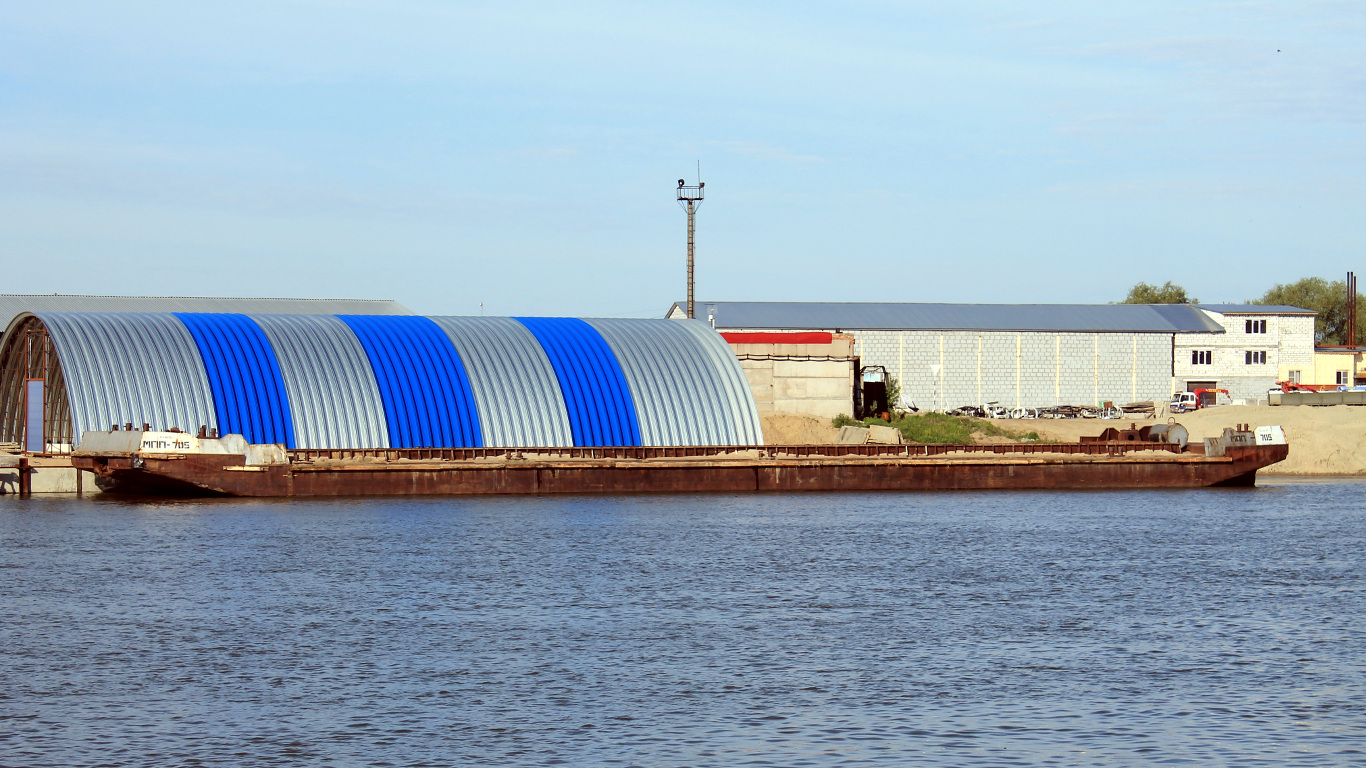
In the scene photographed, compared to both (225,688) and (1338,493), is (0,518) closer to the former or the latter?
(225,688)

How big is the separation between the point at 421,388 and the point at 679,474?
38.7 ft

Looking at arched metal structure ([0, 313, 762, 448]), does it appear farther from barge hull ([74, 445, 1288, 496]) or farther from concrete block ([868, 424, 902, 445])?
concrete block ([868, 424, 902, 445])

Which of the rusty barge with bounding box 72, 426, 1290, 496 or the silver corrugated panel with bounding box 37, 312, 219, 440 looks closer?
the rusty barge with bounding box 72, 426, 1290, 496

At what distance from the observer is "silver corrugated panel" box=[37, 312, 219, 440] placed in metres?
60.1

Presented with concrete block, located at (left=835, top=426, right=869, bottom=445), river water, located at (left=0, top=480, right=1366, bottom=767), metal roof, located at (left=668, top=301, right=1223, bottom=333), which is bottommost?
river water, located at (left=0, top=480, right=1366, bottom=767)

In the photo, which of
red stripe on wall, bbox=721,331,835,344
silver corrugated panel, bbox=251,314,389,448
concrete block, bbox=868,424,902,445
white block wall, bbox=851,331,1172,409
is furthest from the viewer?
white block wall, bbox=851,331,1172,409

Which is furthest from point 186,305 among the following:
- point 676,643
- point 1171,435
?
point 676,643

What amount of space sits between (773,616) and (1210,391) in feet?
276

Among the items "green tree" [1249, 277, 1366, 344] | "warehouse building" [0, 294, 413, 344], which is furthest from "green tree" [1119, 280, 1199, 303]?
"warehouse building" [0, 294, 413, 344]

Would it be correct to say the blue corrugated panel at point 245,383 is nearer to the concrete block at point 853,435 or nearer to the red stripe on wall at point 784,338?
the red stripe on wall at point 784,338

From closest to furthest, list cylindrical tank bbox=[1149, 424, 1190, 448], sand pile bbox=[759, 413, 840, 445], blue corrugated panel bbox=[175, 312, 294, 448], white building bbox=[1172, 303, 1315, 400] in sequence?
blue corrugated panel bbox=[175, 312, 294, 448]
cylindrical tank bbox=[1149, 424, 1190, 448]
sand pile bbox=[759, 413, 840, 445]
white building bbox=[1172, 303, 1315, 400]

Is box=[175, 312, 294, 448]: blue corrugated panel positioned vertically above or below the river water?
above

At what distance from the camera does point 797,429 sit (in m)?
76.3

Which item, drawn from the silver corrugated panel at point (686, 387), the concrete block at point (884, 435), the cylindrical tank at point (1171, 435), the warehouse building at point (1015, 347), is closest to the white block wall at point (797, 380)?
the concrete block at point (884, 435)
